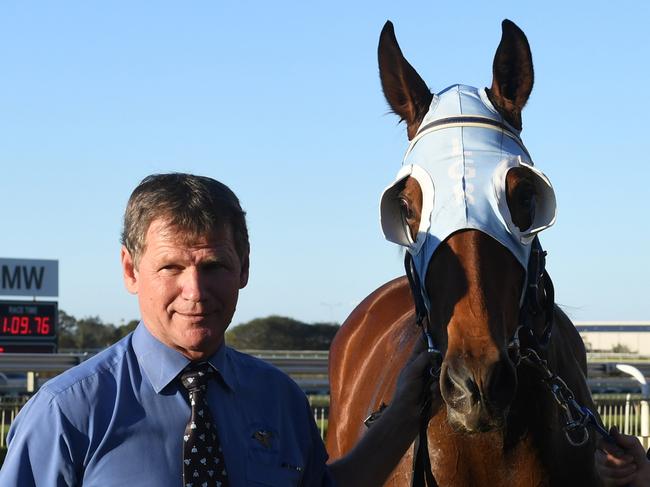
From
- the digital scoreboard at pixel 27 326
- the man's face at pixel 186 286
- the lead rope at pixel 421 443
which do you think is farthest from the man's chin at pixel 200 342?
the digital scoreboard at pixel 27 326

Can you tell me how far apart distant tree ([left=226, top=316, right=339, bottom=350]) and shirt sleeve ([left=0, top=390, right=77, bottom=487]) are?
33.9 metres

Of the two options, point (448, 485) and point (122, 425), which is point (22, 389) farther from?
point (122, 425)

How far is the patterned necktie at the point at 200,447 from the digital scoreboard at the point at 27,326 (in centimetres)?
1476

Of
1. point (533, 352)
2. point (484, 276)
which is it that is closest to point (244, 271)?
point (484, 276)

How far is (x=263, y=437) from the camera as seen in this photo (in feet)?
8.07

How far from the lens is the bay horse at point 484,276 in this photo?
3162mm

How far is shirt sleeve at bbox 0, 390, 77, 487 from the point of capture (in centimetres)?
217

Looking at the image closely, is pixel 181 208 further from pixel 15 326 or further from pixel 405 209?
pixel 15 326

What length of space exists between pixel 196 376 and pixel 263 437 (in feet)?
0.74

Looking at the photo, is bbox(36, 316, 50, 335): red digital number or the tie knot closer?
the tie knot

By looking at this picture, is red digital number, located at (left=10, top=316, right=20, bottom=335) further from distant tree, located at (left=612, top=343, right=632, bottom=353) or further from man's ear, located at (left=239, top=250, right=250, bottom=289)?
distant tree, located at (left=612, top=343, right=632, bottom=353)

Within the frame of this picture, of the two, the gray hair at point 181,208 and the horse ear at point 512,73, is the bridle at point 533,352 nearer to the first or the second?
the horse ear at point 512,73

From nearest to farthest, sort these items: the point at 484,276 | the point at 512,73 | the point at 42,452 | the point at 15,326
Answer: the point at 42,452 < the point at 484,276 < the point at 512,73 < the point at 15,326

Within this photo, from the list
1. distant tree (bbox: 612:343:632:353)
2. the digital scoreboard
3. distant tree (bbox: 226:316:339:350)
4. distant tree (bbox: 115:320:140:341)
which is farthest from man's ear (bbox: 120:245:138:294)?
distant tree (bbox: 612:343:632:353)
